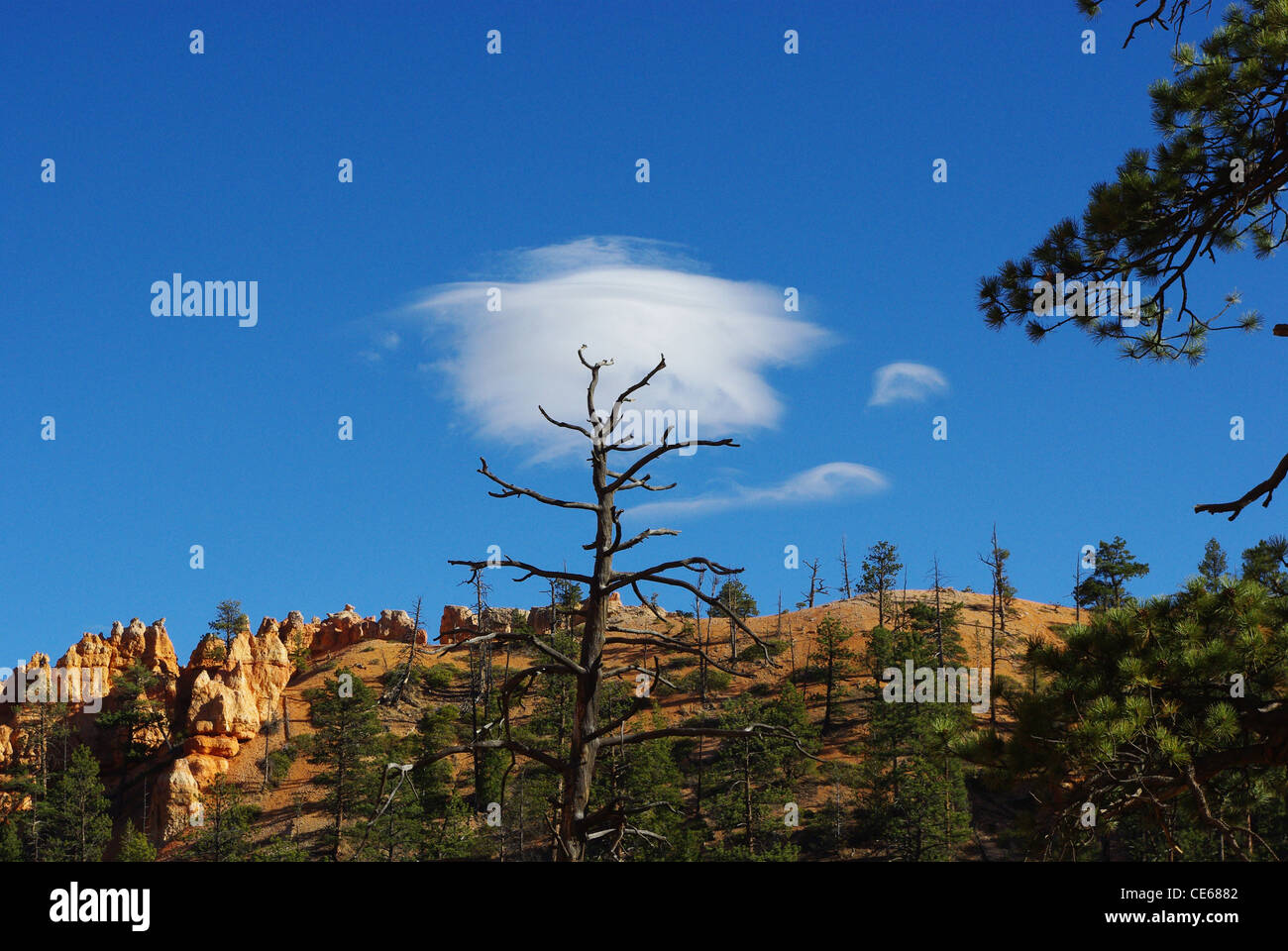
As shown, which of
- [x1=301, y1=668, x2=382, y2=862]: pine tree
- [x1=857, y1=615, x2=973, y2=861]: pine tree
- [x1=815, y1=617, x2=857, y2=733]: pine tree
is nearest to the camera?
[x1=857, y1=615, x2=973, y2=861]: pine tree

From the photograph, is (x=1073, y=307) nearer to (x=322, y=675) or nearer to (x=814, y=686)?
(x=814, y=686)

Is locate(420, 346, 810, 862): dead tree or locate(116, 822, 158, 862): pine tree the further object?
locate(116, 822, 158, 862): pine tree

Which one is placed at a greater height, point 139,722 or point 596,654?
point 596,654

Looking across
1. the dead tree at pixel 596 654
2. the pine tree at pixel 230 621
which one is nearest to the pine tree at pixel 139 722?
the pine tree at pixel 230 621

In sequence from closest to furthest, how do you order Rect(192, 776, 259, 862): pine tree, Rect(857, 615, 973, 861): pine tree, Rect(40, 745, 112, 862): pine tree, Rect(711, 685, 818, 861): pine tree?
1. Rect(857, 615, 973, 861): pine tree
2. Rect(711, 685, 818, 861): pine tree
3. Rect(192, 776, 259, 862): pine tree
4. Rect(40, 745, 112, 862): pine tree

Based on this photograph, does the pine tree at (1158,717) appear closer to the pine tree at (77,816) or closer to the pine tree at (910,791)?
the pine tree at (910,791)

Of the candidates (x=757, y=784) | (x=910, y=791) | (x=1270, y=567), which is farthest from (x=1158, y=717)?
(x=757, y=784)

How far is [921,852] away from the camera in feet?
154

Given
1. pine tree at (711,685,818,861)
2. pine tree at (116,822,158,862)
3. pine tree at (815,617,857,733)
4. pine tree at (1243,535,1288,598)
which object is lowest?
pine tree at (116,822,158,862)

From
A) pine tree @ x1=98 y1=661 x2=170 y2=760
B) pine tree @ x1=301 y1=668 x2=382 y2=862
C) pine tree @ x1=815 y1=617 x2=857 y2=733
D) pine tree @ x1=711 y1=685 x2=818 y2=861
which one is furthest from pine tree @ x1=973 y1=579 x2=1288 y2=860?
pine tree @ x1=98 y1=661 x2=170 y2=760

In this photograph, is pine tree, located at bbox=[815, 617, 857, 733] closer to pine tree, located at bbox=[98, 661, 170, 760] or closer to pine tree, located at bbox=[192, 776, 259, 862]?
pine tree, located at bbox=[192, 776, 259, 862]

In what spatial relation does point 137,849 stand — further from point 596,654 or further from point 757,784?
point 596,654

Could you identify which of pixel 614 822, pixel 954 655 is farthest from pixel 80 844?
pixel 614 822
